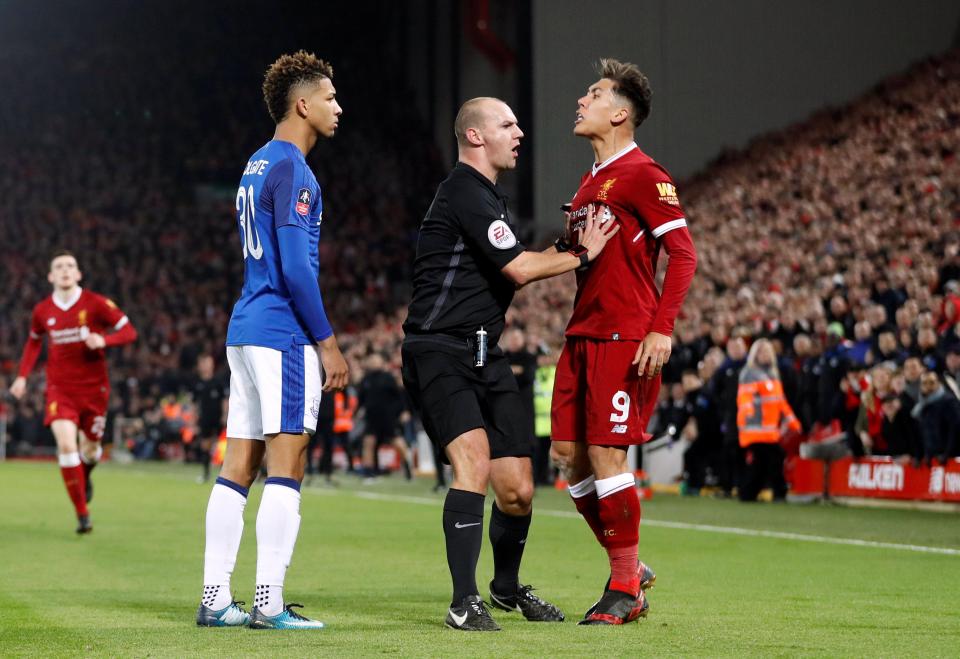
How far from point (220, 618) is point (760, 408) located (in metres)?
11.7

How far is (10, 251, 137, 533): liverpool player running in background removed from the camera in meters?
11.9

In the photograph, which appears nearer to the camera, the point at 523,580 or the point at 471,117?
the point at 471,117

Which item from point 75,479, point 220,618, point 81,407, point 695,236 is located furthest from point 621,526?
point 695,236

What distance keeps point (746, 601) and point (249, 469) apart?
265cm

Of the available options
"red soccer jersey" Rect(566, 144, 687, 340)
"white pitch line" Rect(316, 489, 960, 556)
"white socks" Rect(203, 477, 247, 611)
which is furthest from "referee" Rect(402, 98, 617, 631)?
"white pitch line" Rect(316, 489, 960, 556)

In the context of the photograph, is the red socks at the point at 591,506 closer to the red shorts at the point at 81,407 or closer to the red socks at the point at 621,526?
the red socks at the point at 621,526

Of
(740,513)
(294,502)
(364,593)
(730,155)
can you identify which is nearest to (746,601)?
(364,593)

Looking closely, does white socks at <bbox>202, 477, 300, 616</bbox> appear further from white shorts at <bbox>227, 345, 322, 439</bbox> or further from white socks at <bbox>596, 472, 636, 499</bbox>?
white socks at <bbox>596, 472, 636, 499</bbox>

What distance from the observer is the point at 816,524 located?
531 inches

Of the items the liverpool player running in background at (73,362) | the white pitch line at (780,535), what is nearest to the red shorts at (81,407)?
the liverpool player running in background at (73,362)

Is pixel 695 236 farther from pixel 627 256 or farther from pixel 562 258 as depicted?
pixel 562 258

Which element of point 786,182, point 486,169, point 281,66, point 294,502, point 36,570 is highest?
point 786,182

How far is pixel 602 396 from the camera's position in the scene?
6297mm

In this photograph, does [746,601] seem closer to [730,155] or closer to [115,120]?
[730,155]
